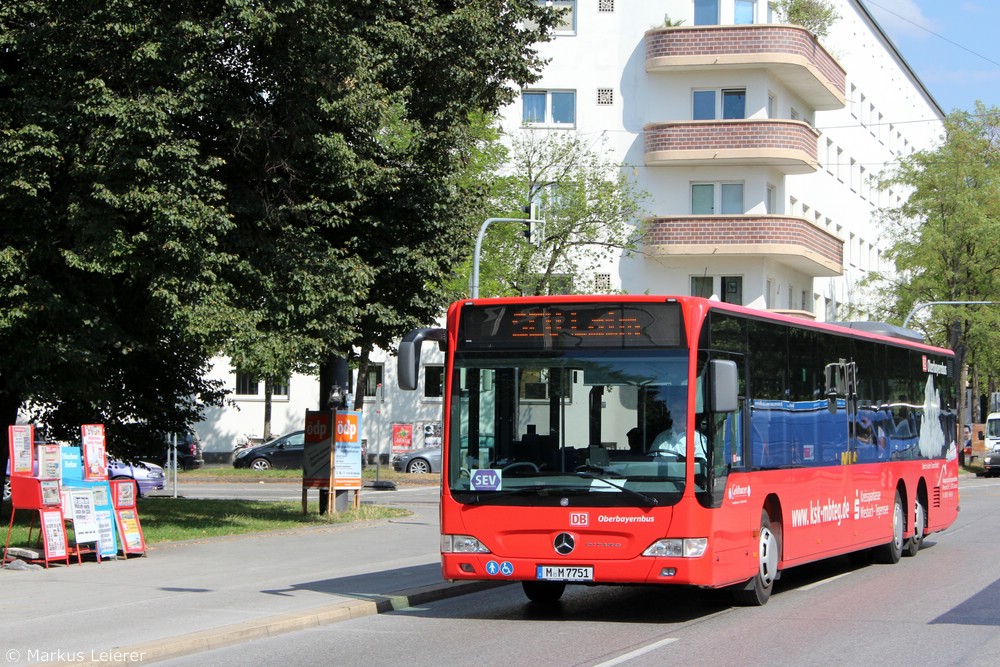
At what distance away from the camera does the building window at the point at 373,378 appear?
55.4 metres

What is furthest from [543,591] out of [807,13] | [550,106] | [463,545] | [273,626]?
[807,13]

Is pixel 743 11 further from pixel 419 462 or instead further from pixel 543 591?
pixel 543 591

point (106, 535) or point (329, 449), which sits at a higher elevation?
point (329, 449)

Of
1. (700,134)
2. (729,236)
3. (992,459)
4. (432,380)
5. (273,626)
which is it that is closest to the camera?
(273,626)

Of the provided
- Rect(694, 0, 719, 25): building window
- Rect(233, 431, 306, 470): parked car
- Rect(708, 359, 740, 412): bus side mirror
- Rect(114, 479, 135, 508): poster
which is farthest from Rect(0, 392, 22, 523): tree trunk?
Rect(694, 0, 719, 25): building window

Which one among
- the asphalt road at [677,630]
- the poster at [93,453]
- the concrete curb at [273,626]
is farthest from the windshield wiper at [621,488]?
the poster at [93,453]

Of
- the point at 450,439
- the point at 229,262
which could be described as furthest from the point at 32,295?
the point at 450,439

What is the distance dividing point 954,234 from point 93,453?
159 ft

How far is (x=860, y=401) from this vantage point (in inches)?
664

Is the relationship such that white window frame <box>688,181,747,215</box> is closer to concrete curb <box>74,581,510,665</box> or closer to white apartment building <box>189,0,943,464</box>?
white apartment building <box>189,0,943,464</box>

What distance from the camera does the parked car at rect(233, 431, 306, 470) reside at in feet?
158

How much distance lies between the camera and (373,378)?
186 ft

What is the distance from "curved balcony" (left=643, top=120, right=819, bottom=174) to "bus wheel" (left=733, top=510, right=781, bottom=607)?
35.7 metres

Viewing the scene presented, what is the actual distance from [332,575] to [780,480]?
17.2ft
